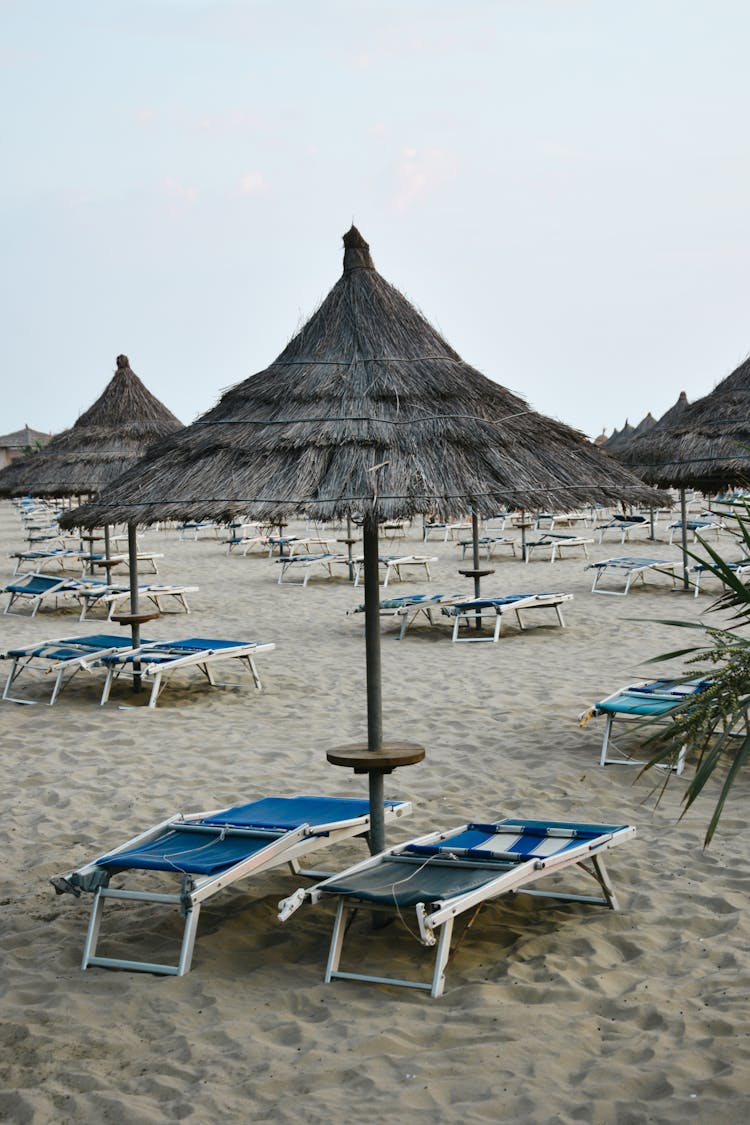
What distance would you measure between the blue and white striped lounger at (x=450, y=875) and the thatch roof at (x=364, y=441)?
49.0 inches

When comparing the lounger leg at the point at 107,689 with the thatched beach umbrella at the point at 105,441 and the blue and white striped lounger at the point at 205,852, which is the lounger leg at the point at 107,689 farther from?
the blue and white striped lounger at the point at 205,852

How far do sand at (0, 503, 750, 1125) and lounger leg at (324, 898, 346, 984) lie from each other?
0.18ft

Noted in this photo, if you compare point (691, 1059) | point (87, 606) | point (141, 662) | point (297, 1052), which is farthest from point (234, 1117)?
point (87, 606)

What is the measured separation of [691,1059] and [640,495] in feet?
7.84

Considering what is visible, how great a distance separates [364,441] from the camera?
4562 millimetres

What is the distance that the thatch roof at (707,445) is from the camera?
11.1 meters

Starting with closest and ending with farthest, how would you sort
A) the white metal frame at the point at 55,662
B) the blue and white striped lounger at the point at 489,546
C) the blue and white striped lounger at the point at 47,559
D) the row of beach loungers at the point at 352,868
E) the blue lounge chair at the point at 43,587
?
1. the row of beach loungers at the point at 352,868
2. the white metal frame at the point at 55,662
3. the blue lounge chair at the point at 43,587
4. the blue and white striped lounger at the point at 47,559
5. the blue and white striped lounger at the point at 489,546

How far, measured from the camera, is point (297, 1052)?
11.1ft

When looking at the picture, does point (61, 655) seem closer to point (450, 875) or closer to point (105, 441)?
point (105, 441)

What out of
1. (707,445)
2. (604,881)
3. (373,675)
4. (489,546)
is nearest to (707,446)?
(707,445)

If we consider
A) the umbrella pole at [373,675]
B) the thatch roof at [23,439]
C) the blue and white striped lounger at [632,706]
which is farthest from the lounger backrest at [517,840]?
the thatch roof at [23,439]

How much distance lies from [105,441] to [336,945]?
879 centimetres

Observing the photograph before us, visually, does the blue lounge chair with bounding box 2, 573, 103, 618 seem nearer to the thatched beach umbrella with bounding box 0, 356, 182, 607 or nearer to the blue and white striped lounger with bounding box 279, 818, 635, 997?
the thatched beach umbrella with bounding box 0, 356, 182, 607

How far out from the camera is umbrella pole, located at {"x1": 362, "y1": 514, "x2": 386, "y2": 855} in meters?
4.55
